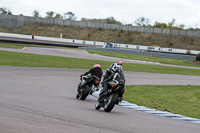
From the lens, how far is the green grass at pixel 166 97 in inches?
516

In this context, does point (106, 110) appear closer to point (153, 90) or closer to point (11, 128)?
point (11, 128)

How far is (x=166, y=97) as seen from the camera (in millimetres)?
15570

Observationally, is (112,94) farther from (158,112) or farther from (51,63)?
(51,63)

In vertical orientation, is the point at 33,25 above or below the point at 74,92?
above

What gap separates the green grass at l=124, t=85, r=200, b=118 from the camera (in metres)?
13.1

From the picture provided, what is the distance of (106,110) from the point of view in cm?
1007

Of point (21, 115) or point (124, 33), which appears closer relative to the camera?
point (21, 115)

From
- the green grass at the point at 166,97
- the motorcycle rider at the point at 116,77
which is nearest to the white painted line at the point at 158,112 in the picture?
the green grass at the point at 166,97

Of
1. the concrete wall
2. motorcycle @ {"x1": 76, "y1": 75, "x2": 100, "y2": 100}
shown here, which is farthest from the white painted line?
the concrete wall

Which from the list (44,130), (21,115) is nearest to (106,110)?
(21,115)

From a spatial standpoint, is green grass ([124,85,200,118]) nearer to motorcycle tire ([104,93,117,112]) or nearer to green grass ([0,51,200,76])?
motorcycle tire ([104,93,117,112])

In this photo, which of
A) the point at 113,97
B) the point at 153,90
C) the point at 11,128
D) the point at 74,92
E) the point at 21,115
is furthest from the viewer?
the point at 153,90

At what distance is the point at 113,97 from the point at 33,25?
8741cm

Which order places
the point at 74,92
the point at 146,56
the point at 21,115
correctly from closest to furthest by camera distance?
the point at 21,115 → the point at 74,92 → the point at 146,56
